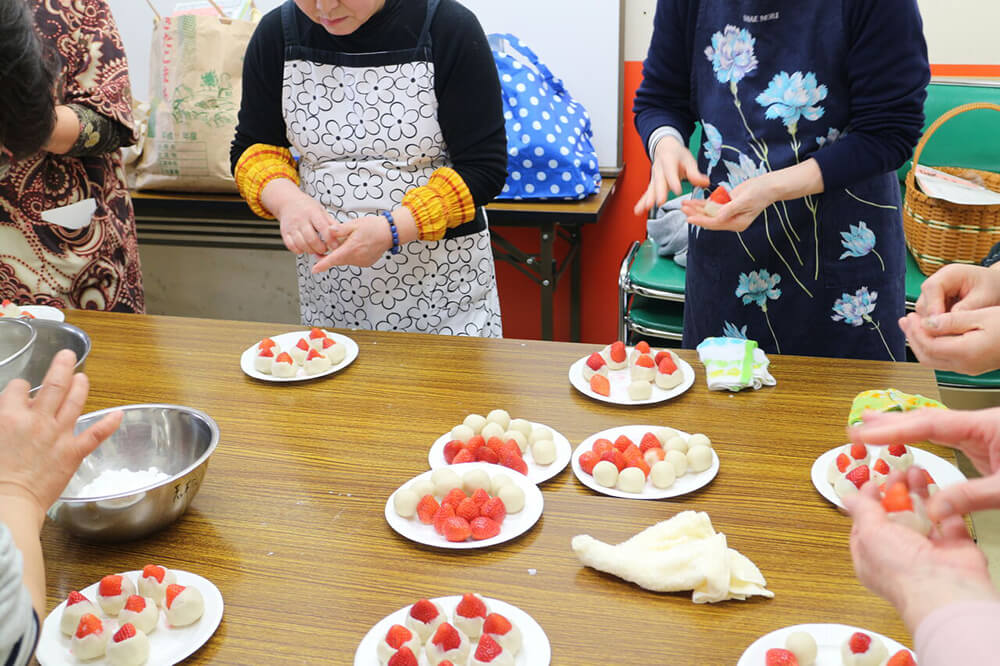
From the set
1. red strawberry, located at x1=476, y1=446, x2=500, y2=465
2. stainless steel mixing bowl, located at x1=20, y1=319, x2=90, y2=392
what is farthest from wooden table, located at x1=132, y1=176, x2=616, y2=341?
red strawberry, located at x1=476, y1=446, x2=500, y2=465

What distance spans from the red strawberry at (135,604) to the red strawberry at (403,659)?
329 mm

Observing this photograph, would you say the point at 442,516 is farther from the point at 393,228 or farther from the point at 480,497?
the point at 393,228

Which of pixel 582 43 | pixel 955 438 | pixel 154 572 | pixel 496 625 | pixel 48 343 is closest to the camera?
pixel 955 438

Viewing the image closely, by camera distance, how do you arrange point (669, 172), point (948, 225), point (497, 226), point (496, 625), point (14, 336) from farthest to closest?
point (497, 226), point (948, 225), point (669, 172), point (14, 336), point (496, 625)

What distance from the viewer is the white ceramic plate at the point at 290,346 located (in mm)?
1699

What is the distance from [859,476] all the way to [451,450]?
625mm

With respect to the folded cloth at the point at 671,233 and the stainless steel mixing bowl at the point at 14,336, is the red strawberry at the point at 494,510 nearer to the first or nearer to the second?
the stainless steel mixing bowl at the point at 14,336

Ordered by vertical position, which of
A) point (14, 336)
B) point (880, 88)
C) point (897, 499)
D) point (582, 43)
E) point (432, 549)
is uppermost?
point (880, 88)

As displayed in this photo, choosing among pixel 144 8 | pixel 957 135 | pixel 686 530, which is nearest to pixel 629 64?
pixel 957 135

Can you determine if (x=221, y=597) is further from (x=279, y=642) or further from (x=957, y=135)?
(x=957, y=135)

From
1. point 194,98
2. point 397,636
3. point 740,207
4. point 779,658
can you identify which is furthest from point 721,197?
point 194,98

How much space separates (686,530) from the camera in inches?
45.4

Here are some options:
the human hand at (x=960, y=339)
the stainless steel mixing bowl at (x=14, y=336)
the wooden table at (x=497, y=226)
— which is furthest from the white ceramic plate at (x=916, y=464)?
the wooden table at (x=497, y=226)

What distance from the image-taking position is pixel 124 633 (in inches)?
39.0
